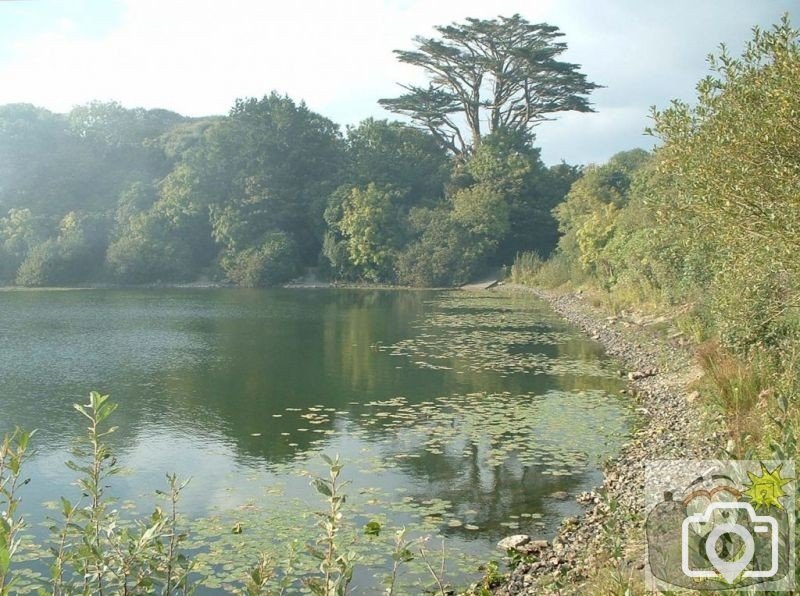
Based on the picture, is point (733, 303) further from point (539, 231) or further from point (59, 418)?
point (539, 231)

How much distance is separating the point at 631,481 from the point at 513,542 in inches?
84.3

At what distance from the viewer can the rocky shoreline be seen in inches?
240

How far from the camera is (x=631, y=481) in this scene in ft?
29.0

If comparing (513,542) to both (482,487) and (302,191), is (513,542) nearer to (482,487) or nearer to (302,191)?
(482,487)

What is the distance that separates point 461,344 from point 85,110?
55358 millimetres

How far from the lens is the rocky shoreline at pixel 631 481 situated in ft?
20.0

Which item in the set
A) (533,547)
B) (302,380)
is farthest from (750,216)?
(302,380)

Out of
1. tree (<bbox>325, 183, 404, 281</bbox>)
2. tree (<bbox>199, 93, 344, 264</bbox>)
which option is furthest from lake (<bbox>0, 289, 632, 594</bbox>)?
tree (<bbox>199, 93, 344, 264</bbox>)

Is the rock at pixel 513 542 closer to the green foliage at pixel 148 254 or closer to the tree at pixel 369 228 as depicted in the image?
the tree at pixel 369 228

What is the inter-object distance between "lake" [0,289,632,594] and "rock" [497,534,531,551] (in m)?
0.10

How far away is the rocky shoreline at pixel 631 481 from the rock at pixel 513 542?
1 centimetres

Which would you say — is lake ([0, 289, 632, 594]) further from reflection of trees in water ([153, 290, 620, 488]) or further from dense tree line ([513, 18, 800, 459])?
dense tree line ([513, 18, 800, 459])
